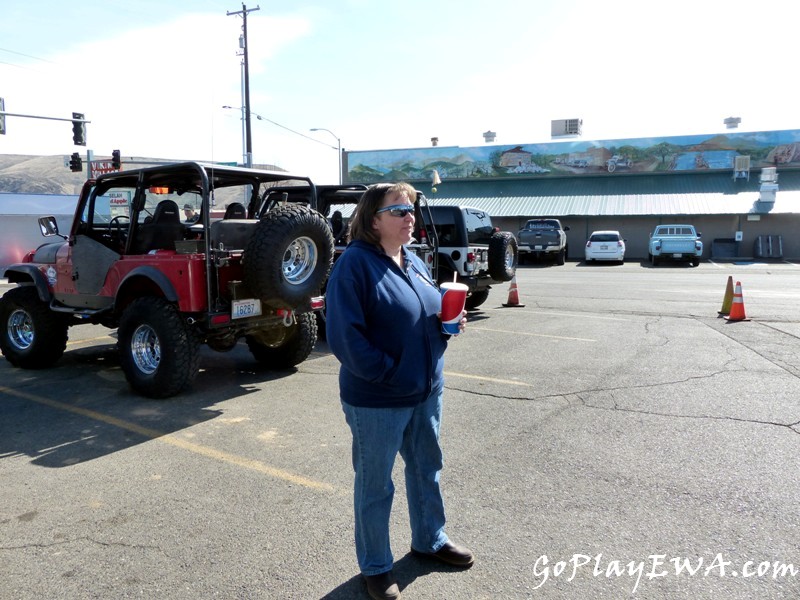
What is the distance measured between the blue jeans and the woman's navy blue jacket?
9 centimetres

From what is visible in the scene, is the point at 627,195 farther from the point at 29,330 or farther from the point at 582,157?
the point at 29,330

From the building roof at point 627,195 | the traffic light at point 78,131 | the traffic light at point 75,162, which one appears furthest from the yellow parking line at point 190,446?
the building roof at point 627,195

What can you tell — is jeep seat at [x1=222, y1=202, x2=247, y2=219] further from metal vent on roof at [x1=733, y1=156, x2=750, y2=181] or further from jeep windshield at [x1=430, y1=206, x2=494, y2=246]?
metal vent on roof at [x1=733, y1=156, x2=750, y2=181]

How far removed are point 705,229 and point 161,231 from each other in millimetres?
32547

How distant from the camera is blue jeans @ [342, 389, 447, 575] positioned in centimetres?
285

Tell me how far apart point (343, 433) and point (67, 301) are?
4150mm

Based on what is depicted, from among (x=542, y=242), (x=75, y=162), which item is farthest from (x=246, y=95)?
(x=542, y=242)

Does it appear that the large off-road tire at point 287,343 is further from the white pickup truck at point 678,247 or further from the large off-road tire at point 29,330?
the white pickup truck at point 678,247

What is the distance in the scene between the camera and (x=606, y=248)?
28203mm

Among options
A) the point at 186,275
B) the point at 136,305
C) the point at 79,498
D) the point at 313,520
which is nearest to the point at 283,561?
the point at 313,520

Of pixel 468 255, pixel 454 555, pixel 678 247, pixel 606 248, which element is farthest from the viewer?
pixel 606 248

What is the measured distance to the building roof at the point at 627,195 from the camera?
33.1 metres

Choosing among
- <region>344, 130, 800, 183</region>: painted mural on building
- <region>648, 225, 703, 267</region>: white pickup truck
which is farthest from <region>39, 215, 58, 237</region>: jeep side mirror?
<region>344, 130, 800, 183</region>: painted mural on building

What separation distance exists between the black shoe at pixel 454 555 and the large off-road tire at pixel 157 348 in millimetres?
3702
